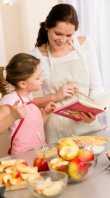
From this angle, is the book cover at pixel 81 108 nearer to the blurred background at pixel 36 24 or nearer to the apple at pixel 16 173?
the apple at pixel 16 173

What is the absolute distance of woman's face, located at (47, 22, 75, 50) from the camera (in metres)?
1.84

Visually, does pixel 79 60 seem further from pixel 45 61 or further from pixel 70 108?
pixel 70 108

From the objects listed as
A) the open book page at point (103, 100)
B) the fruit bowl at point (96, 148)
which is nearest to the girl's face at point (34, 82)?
the open book page at point (103, 100)

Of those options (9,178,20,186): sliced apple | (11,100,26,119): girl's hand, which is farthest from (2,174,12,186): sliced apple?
(11,100,26,119): girl's hand

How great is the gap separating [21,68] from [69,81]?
273 mm

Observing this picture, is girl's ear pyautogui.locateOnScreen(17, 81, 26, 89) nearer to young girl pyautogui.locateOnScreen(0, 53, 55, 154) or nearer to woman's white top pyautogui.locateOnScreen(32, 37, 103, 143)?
young girl pyautogui.locateOnScreen(0, 53, 55, 154)

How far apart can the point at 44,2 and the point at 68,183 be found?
1966 mm

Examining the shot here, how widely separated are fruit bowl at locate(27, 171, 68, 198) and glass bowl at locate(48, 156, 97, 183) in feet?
0.12

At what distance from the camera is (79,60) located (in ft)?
6.34

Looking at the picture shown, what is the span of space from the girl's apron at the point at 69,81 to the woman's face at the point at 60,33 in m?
0.08

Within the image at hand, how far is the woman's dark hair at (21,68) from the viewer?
6.14ft

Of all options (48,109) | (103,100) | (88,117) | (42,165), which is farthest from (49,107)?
(42,165)

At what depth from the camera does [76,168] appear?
3.76ft

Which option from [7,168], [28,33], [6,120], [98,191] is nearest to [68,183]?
[98,191]
